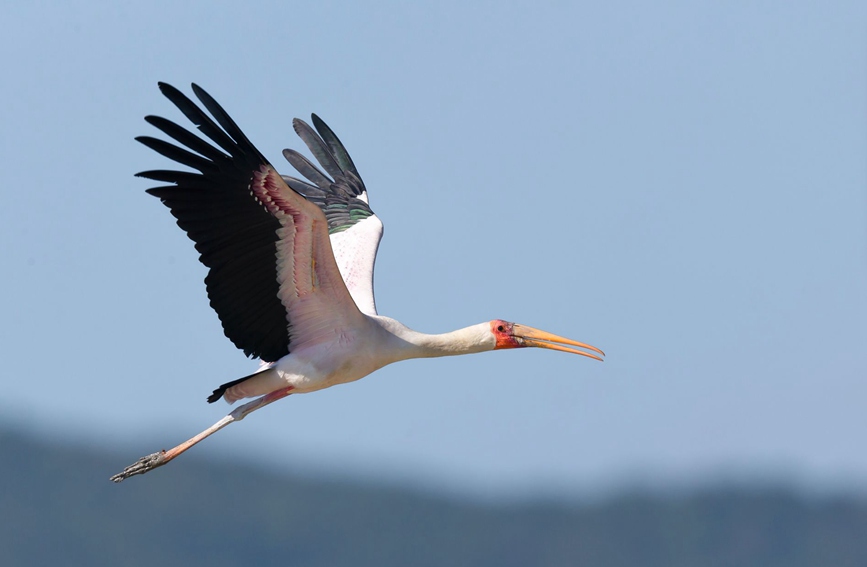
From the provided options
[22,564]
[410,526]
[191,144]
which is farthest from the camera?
[410,526]

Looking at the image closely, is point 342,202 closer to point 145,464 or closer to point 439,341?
point 439,341

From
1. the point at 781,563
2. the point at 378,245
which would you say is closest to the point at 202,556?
the point at 781,563

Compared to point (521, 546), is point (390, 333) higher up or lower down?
lower down

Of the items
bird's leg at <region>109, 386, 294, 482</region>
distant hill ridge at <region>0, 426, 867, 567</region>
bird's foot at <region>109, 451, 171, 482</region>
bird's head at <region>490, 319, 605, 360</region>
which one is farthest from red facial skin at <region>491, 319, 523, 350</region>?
distant hill ridge at <region>0, 426, 867, 567</region>

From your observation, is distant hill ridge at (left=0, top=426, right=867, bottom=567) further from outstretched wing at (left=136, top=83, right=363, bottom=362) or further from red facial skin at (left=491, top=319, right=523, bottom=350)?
outstretched wing at (left=136, top=83, right=363, bottom=362)

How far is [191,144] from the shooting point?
15.8m

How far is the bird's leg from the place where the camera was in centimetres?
1753

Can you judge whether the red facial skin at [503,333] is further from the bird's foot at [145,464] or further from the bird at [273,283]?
the bird's foot at [145,464]

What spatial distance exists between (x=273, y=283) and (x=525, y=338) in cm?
321

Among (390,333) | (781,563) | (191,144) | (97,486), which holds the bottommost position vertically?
(390,333)

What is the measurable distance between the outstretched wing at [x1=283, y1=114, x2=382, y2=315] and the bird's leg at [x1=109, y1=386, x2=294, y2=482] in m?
1.73

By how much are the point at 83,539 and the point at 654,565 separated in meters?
66.3

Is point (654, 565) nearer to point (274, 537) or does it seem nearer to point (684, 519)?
point (684, 519)

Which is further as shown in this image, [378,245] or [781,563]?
[781,563]
